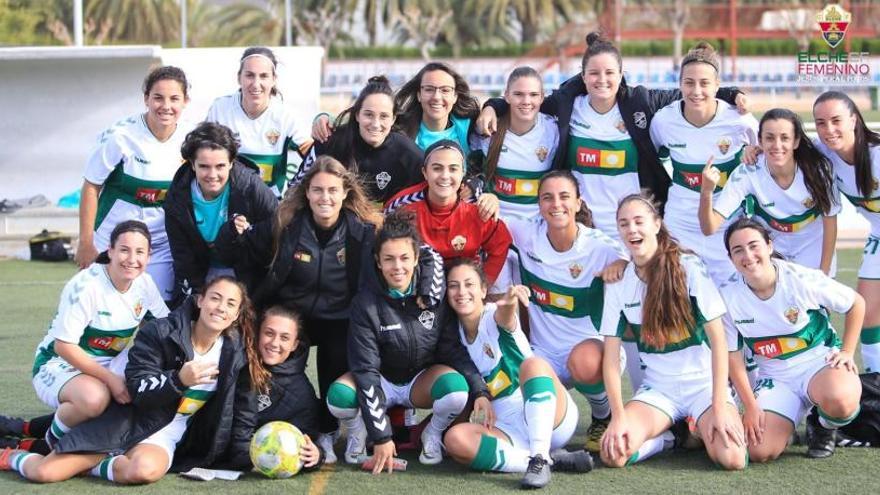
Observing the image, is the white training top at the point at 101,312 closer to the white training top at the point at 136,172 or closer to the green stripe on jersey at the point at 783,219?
the white training top at the point at 136,172

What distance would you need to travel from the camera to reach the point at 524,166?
231 inches

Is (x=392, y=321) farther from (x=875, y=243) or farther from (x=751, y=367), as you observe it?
(x=875, y=243)

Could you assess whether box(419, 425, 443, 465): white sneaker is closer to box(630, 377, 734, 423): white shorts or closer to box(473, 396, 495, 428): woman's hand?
box(473, 396, 495, 428): woman's hand

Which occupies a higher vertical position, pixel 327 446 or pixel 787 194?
pixel 787 194

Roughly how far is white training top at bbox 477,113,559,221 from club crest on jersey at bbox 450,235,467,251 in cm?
54

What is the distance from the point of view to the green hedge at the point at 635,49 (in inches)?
1416

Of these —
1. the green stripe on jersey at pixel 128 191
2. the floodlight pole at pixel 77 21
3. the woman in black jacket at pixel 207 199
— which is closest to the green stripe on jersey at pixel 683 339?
the woman in black jacket at pixel 207 199

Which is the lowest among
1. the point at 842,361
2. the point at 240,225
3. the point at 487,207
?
the point at 842,361

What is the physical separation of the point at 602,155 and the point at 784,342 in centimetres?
138

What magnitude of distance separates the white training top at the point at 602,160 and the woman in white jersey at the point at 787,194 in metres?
0.46

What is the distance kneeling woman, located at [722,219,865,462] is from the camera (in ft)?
16.0

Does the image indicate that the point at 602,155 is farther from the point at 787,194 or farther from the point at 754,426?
the point at 754,426

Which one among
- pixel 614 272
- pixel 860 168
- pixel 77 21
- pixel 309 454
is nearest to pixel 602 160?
pixel 614 272

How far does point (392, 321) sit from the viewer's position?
501cm
